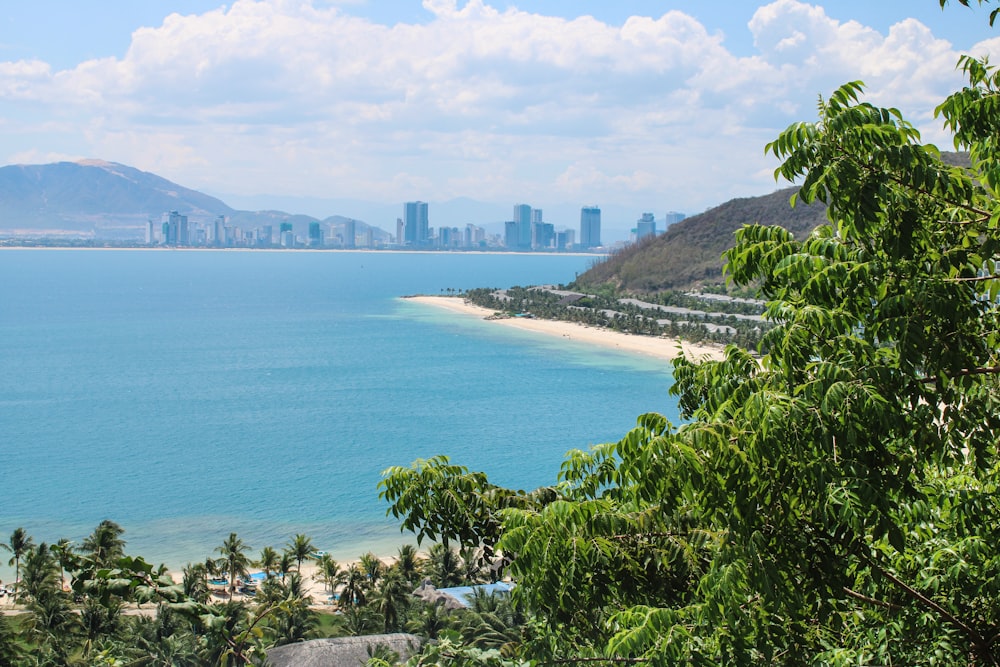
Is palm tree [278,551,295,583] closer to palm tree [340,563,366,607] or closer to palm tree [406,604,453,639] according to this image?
palm tree [340,563,366,607]

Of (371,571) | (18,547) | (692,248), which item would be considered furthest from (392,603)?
(692,248)

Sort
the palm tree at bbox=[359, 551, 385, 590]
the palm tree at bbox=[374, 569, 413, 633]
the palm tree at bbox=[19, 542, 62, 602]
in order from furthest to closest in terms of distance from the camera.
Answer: the palm tree at bbox=[359, 551, 385, 590] < the palm tree at bbox=[19, 542, 62, 602] < the palm tree at bbox=[374, 569, 413, 633]

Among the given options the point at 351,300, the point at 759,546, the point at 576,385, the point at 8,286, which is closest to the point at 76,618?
the point at 759,546

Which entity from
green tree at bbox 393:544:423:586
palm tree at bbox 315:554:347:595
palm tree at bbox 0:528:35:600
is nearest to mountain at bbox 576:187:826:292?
green tree at bbox 393:544:423:586

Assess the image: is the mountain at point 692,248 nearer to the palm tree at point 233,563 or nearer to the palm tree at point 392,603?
the palm tree at point 233,563

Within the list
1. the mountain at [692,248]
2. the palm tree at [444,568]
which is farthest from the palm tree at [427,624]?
the mountain at [692,248]

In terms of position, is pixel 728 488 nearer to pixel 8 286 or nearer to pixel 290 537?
pixel 290 537

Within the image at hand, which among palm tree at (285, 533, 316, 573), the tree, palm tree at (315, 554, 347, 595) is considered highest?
the tree
